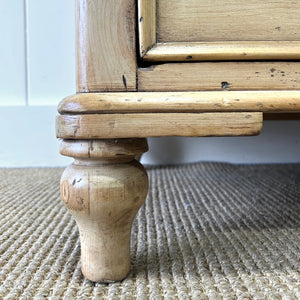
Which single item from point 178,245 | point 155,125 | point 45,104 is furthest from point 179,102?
point 45,104

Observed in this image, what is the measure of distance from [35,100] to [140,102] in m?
0.85

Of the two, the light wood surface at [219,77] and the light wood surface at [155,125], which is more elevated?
the light wood surface at [219,77]

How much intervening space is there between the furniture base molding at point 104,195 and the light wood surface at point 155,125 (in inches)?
0.4

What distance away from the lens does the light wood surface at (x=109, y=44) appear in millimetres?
311

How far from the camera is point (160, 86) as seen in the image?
1.04ft

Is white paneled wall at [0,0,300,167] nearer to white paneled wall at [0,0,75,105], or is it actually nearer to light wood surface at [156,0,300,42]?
white paneled wall at [0,0,75,105]

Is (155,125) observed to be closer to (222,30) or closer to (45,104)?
(222,30)

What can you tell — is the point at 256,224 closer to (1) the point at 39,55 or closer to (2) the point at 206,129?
(2) the point at 206,129

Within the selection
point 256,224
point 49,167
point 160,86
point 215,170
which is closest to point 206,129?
point 160,86

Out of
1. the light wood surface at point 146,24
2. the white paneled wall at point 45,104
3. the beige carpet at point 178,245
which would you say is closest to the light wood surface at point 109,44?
the light wood surface at point 146,24

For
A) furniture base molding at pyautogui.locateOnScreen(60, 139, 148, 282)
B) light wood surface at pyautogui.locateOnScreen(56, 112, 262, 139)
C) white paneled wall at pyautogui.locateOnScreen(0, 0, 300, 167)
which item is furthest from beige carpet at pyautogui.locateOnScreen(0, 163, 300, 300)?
white paneled wall at pyautogui.locateOnScreen(0, 0, 300, 167)

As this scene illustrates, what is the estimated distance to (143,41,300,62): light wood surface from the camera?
1.03 ft

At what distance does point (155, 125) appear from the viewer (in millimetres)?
305

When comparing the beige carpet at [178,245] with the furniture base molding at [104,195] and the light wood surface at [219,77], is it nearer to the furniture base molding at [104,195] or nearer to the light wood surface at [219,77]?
the furniture base molding at [104,195]
